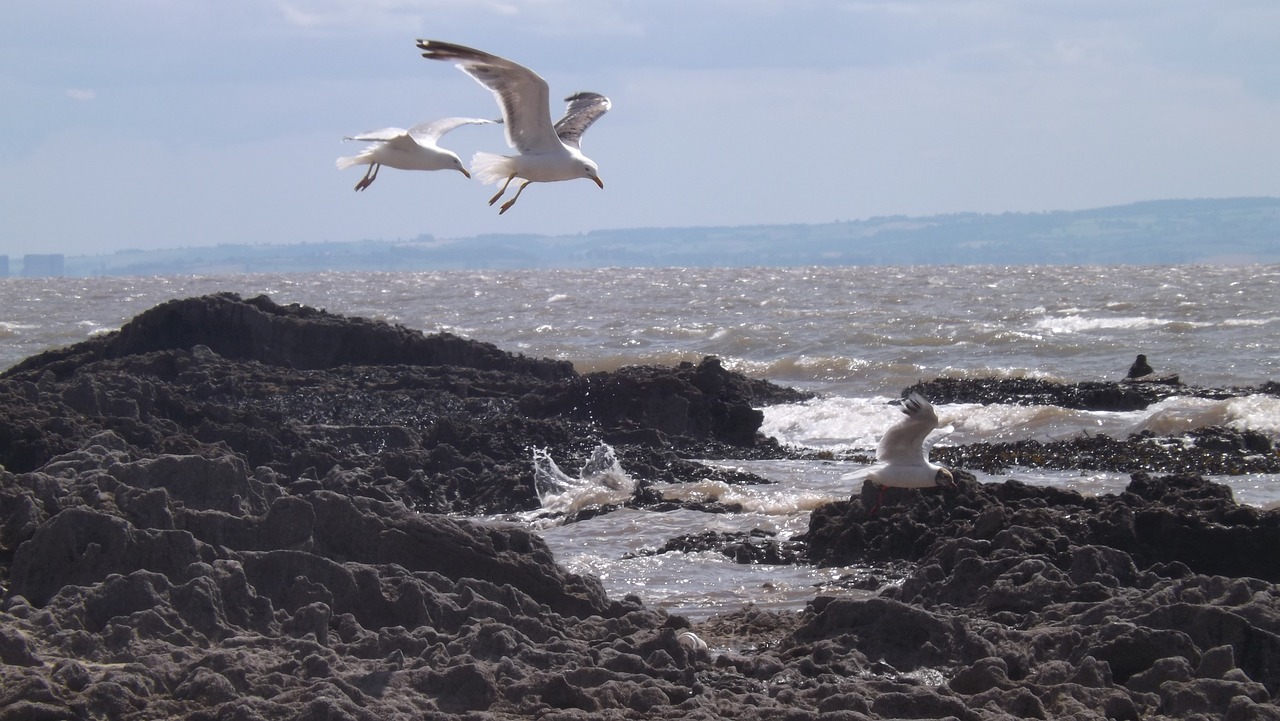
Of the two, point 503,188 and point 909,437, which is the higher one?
point 503,188

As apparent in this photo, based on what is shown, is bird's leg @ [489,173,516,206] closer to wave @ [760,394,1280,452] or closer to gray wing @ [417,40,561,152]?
gray wing @ [417,40,561,152]

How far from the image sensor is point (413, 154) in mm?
11727

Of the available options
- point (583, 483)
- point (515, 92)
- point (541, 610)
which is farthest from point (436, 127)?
point (541, 610)

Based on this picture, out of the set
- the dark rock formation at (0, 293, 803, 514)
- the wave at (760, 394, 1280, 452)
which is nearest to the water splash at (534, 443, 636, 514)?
the dark rock formation at (0, 293, 803, 514)

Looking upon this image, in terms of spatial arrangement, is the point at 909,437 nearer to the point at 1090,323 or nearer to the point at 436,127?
the point at 436,127

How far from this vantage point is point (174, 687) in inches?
197

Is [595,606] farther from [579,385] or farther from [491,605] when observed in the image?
[579,385]

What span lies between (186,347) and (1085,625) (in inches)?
572

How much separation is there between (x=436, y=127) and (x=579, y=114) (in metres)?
1.34

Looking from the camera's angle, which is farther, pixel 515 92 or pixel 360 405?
pixel 360 405

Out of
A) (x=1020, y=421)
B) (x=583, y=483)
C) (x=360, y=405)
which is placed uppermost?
(x=360, y=405)

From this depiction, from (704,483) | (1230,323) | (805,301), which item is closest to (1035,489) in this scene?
(704,483)

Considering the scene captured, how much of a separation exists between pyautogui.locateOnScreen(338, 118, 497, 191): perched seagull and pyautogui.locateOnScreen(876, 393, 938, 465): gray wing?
4.17 metres

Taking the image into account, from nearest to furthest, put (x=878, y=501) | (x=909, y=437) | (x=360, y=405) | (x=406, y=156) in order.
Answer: (x=878, y=501), (x=909, y=437), (x=406, y=156), (x=360, y=405)
